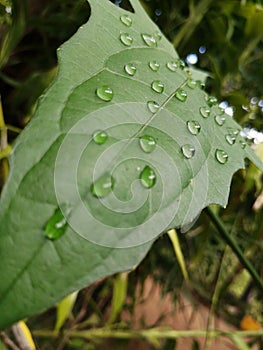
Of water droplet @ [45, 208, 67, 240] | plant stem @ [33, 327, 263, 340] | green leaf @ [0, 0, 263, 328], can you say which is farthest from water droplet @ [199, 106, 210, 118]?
plant stem @ [33, 327, 263, 340]

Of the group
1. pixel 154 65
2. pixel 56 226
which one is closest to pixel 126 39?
pixel 154 65

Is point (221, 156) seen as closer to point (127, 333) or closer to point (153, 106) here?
point (153, 106)

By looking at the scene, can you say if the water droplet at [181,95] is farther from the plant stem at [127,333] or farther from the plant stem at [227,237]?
the plant stem at [127,333]

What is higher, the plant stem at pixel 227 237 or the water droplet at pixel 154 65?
the water droplet at pixel 154 65

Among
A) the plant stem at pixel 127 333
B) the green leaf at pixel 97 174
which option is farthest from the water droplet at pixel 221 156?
the plant stem at pixel 127 333

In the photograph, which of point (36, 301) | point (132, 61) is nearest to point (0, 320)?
point (36, 301)

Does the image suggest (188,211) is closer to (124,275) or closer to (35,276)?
(35,276)
